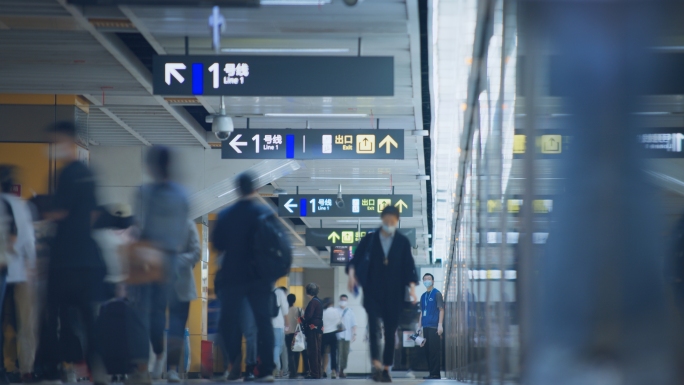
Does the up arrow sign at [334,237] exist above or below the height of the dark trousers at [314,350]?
above

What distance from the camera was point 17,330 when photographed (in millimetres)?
7742

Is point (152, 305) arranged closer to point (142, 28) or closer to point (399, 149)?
point (142, 28)

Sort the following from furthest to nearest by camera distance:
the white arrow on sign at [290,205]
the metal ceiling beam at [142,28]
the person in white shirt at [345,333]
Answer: the white arrow on sign at [290,205], the person in white shirt at [345,333], the metal ceiling beam at [142,28]

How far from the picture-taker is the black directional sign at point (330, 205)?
61.5 ft

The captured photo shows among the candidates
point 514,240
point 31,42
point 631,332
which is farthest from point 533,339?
point 31,42

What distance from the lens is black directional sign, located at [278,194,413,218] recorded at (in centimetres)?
1873

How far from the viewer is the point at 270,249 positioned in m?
6.98

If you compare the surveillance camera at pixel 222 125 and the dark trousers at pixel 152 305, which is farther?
the surveillance camera at pixel 222 125

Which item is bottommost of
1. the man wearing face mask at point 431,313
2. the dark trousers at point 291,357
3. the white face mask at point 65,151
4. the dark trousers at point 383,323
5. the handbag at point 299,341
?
the dark trousers at point 291,357

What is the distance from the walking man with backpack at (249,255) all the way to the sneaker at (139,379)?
2.37 feet

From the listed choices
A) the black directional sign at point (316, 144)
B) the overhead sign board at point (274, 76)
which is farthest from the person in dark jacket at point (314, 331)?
the overhead sign board at point (274, 76)

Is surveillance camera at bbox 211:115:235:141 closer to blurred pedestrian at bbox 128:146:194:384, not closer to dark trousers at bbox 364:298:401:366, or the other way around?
dark trousers at bbox 364:298:401:366

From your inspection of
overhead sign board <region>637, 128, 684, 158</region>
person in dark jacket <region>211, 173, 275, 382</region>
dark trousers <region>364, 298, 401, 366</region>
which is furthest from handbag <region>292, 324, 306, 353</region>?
overhead sign board <region>637, 128, 684, 158</region>

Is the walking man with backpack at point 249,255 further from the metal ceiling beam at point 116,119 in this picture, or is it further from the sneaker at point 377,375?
the metal ceiling beam at point 116,119
